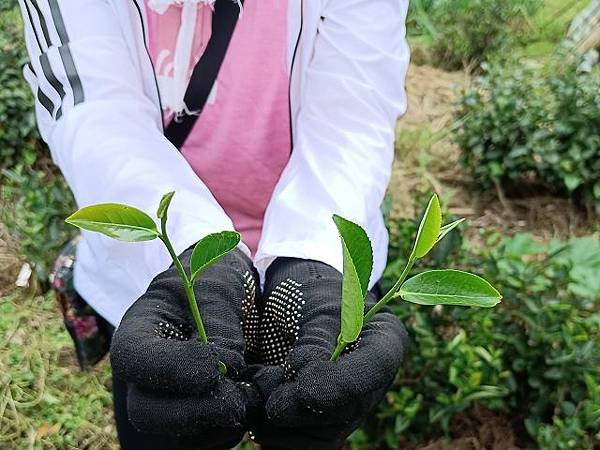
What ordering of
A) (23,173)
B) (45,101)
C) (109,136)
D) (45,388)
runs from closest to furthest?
(109,136) < (45,101) < (45,388) < (23,173)

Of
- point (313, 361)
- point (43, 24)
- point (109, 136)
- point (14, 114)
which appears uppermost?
point (43, 24)

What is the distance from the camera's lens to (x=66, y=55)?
38.1 inches

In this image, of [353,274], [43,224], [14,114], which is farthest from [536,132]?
[353,274]

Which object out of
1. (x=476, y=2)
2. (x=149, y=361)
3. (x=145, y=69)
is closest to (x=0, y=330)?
(x=145, y=69)

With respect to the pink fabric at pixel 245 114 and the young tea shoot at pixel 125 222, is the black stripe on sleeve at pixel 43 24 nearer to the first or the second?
the pink fabric at pixel 245 114

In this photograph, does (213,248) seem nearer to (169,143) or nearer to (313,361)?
(313,361)

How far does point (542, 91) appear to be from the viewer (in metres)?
1.90

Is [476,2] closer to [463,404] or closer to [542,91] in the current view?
[542,91]

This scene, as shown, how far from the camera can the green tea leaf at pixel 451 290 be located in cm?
55

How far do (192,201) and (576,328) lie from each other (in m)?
0.62

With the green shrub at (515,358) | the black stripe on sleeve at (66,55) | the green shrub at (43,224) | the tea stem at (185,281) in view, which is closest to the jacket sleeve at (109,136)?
the black stripe on sleeve at (66,55)

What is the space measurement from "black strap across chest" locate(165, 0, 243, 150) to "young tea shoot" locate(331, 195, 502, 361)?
502 mm

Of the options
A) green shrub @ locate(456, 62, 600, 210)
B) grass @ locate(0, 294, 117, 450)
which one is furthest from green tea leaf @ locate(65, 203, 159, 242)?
green shrub @ locate(456, 62, 600, 210)

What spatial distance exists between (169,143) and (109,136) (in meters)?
0.08
